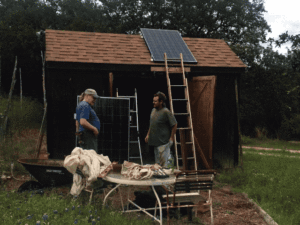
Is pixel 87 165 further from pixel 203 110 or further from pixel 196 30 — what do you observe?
pixel 196 30

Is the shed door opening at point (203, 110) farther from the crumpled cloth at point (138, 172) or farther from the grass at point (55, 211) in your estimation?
the crumpled cloth at point (138, 172)

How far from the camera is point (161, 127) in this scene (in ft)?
22.7

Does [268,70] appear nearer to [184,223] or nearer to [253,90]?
[253,90]

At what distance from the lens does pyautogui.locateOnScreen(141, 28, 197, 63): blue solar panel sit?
9555mm

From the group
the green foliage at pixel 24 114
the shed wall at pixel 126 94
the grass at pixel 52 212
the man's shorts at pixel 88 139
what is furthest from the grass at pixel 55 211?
the green foliage at pixel 24 114

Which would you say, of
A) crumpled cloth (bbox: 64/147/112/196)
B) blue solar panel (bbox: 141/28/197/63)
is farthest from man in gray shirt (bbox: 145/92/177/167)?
blue solar panel (bbox: 141/28/197/63)

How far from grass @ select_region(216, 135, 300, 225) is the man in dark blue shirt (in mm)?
3453

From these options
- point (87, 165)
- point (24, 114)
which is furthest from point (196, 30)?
point (87, 165)

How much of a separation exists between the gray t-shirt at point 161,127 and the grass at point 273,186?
7.15 feet

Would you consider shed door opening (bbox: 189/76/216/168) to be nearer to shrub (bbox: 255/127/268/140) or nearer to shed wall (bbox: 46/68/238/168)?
shed wall (bbox: 46/68/238/168)

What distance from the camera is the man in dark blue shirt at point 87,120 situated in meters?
5.75

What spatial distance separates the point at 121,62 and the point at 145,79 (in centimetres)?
97

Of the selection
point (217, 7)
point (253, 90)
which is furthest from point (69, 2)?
point (253, 90)

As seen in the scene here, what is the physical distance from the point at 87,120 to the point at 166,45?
5.07m
